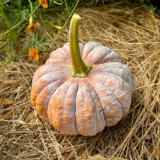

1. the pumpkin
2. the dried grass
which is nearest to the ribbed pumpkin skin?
the pumpkin

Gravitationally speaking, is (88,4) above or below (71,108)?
above

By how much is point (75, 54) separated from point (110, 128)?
2.57ft

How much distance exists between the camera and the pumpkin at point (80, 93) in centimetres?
170

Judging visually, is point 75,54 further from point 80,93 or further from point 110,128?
point 110,128

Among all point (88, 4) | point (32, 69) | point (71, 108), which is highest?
point (88, 4)

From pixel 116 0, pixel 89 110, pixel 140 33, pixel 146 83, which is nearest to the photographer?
pixel 89 110

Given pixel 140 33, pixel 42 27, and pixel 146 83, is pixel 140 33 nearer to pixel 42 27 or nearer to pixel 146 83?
pixel 146 83

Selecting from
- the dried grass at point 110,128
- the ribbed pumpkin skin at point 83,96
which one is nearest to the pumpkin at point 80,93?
the ribbed pumpkin skin at point 83,96

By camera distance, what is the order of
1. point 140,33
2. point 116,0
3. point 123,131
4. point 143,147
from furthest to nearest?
point 116,0 → point 140,33 → point 123,131 → point 143,147

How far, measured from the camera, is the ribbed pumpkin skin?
1.71m

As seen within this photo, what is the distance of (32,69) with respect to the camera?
256 cm

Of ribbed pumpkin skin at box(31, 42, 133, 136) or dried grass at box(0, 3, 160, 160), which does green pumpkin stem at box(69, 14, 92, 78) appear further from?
dried grass at box(0, 3, 160, 160)

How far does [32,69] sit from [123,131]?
4.09ft

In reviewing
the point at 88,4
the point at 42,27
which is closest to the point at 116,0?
the point at 88,4
